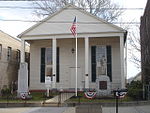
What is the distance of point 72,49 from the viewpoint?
3297cm

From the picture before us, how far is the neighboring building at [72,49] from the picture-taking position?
98.2 ft

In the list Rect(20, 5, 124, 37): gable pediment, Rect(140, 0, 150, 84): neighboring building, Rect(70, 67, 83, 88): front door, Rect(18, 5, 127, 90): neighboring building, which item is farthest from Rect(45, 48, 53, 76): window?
Rect(140, 0, 150, 84): neighboring building

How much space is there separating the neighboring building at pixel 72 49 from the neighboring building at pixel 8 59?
10.1 feet

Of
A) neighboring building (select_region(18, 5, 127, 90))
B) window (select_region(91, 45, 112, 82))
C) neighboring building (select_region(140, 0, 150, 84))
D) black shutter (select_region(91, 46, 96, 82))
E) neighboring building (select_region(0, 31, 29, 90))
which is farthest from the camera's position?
neighboring building (select_region(0, 31, 29, 90))

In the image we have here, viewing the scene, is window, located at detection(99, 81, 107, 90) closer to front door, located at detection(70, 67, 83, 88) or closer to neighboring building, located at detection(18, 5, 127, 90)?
neighboring building, located at detection(18, 5, 127, 90)

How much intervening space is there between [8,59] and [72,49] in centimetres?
810

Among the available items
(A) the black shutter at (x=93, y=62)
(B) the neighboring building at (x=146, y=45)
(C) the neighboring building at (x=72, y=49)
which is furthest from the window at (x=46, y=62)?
(B) the neighboring building at (x=146, y=45)

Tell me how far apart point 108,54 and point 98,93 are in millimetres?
7915

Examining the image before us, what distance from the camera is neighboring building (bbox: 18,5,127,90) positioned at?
98.2 feet

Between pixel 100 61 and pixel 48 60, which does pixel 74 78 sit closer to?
pixel 100 61

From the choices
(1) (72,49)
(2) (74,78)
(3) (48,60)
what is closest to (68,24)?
(1) (72,49)

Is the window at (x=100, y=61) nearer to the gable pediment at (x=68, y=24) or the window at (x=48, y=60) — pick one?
the gable pediment at (x=68, y=24)

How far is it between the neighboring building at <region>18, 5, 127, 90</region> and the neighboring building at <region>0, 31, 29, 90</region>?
3.07 m

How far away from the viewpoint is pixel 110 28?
2972 cm
